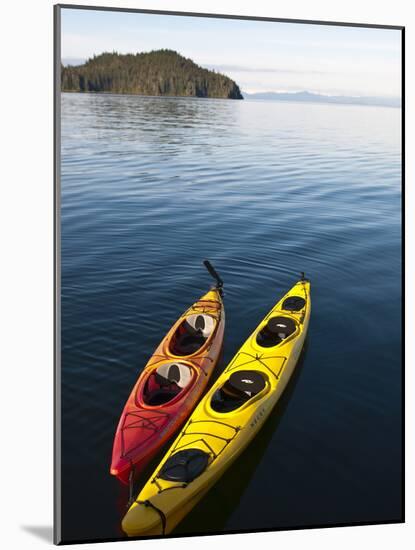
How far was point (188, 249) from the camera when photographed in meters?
11.4

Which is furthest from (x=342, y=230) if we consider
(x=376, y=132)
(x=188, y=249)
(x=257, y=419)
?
(x=257, y=419)

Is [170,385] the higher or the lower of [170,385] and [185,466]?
the higher

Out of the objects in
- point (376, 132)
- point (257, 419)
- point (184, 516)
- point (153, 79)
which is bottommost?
point (184, 516)

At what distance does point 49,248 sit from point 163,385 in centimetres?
250

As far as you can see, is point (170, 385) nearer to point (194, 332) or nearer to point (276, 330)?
point (194, 332)

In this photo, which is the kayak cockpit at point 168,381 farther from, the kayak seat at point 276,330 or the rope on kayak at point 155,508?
the rope on kayak at point 155,508

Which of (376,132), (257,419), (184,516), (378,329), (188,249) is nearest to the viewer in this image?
(184,516)

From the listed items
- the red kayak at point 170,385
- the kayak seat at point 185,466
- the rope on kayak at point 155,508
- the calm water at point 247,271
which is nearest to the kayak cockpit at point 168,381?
the red kayak at point 170,385

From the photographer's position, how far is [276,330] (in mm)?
8797

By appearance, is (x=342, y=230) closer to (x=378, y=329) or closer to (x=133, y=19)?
(x=378, y=329)

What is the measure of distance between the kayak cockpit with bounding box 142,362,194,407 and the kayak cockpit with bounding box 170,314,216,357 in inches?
33.7

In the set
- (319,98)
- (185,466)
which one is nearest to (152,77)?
(319,98)

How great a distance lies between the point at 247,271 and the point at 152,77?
13.6ft

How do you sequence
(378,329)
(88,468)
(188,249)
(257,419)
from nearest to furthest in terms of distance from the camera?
(88,468), (257,419), (378,329), (188,249)
